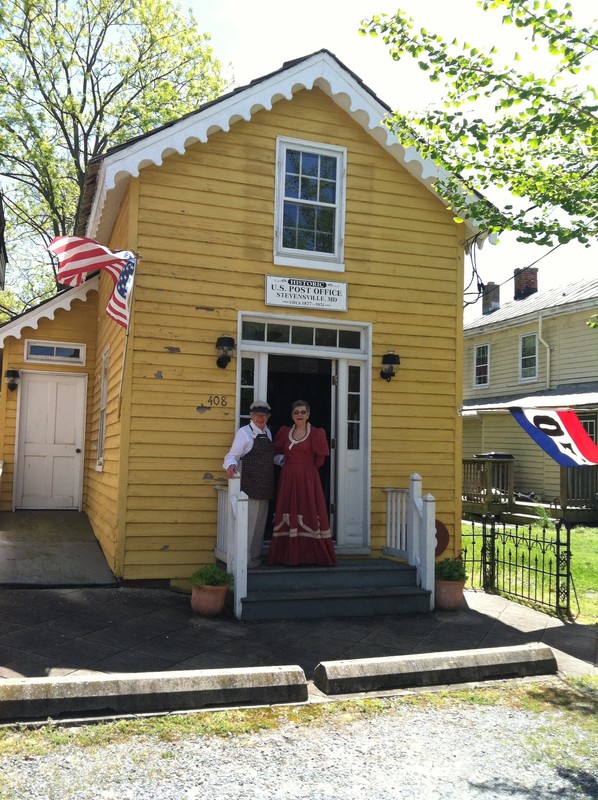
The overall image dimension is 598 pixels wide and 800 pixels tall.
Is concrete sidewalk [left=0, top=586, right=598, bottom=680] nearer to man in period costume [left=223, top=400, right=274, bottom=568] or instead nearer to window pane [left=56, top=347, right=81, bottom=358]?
man in period costume [left=223, top=400, right=274, bottom=568]

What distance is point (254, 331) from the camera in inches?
336

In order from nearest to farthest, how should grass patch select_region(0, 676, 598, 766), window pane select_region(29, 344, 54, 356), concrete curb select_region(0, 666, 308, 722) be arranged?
grass patch select_region(0, 676, 598, 766)
concrete curb select_region(0, 666, 308, 722)
window pane select_region(29, 344, 54, 356)

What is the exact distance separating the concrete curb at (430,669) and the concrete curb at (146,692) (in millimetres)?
342

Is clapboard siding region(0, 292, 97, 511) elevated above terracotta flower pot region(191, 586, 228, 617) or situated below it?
above

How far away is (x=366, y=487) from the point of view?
29.0 ft

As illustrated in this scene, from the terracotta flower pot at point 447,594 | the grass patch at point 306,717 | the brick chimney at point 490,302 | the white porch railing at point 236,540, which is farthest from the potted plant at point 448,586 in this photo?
the brick chimney at point 490,302

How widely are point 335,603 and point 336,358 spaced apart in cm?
301

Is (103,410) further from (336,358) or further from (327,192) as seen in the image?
(327,192)

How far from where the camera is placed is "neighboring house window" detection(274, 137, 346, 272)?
8719mm

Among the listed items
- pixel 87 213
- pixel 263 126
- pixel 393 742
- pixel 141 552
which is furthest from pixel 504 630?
pixel 87 213

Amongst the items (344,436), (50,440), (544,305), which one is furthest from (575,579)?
(544,305)

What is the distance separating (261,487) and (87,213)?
17.5 ft

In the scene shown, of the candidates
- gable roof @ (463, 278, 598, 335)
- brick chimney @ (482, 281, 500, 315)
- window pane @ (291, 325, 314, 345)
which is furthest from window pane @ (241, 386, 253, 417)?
brick chimney @ (482, 281, 500, 315)

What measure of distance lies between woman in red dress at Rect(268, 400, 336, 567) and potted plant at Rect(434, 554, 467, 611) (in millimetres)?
1203
